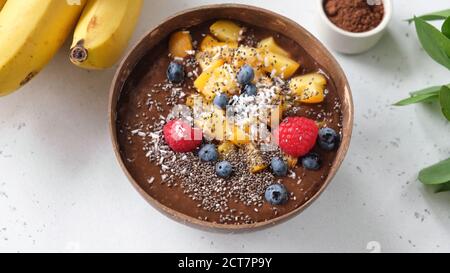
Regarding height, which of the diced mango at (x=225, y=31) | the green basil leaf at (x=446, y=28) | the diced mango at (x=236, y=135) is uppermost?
Answer: the green basil leaf at (x=446, y=28)

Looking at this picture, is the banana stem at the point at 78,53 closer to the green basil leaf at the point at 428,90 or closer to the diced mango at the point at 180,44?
the diced mango at the point at 180,44

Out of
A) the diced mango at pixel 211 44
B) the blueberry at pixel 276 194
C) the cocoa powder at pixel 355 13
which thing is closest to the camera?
the blueberry at pixel 276 194

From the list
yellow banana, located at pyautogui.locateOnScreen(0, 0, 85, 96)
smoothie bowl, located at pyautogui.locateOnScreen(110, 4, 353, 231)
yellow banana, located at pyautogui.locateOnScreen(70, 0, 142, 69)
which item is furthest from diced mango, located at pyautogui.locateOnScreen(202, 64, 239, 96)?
yellow banana, located at pyautogui.locateOnScreen(0, 0, 85, 96)

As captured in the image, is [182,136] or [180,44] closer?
[182,136]

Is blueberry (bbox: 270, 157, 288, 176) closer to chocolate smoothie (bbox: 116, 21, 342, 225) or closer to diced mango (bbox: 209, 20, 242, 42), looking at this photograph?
chocolate smoothie (bbox: 116, 21, 342, 225)

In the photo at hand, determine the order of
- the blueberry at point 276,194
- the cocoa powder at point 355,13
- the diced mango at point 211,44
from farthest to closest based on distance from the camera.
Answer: the cocoa powder at point 355,13, the diced mango at point 211,44, the blueberry at point 276,194

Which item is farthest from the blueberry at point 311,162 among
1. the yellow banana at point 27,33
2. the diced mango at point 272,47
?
the yellow banana at point 27,33

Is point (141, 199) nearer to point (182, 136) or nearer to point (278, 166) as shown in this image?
point (182, 136)

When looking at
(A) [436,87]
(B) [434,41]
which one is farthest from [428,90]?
(B) [434,41]
